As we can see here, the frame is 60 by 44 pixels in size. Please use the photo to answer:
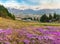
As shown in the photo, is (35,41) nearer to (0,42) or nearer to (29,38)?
(29,38)

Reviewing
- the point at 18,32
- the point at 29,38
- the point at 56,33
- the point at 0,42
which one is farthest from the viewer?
the point at 56,33

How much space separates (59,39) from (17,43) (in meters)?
4.11

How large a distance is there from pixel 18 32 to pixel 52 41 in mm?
3252

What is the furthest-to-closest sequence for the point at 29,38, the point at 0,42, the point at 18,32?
the point at 18,32, the point at 29,38, the point at 0,42

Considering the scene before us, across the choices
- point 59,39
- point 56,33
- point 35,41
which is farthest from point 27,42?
point 56,33

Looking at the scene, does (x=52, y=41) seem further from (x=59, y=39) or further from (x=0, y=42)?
(x=0, y=42)

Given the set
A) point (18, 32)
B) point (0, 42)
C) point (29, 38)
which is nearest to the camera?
point (0, 42)

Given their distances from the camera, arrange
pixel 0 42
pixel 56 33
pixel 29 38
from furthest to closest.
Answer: pixel 56 33 → pixel 29 38 → pixel 0 42

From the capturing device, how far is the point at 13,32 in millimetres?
19547

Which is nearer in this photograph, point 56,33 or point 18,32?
point 18,32

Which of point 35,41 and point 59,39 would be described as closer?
point 35,41

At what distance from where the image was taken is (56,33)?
69.2 feet

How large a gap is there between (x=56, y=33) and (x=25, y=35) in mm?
3745

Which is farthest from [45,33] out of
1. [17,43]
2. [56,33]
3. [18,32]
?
[17,43]
